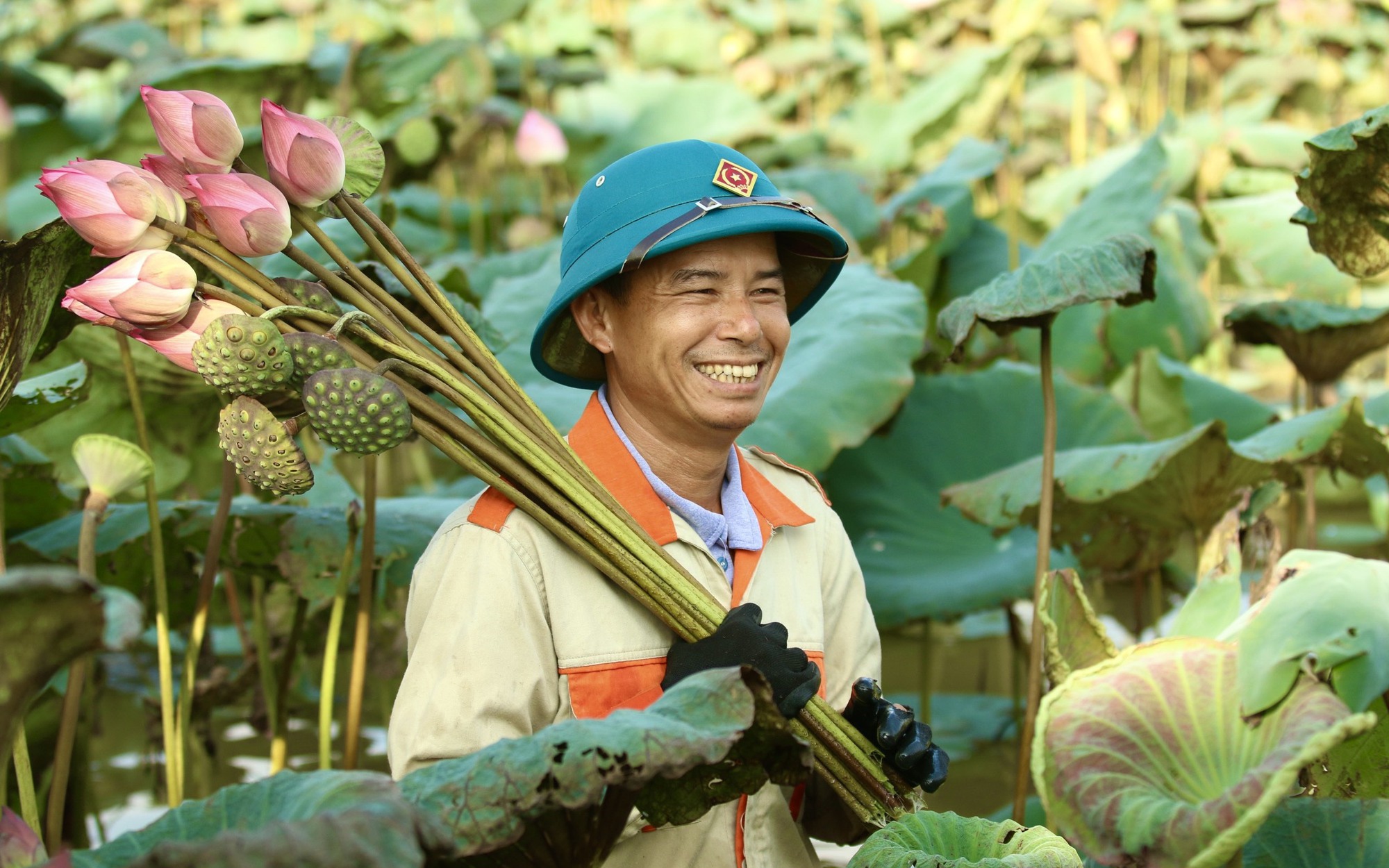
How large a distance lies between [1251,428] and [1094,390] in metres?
0.44

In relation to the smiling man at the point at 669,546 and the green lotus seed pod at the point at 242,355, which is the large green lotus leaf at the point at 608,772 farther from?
the green lotus seed pod at the point at 242,355

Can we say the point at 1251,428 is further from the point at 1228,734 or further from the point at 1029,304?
the point at 1228,734

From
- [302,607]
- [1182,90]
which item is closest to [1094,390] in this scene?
[302,607]

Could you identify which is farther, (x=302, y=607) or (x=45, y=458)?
(x=302, y=607)

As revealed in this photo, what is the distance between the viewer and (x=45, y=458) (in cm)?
197

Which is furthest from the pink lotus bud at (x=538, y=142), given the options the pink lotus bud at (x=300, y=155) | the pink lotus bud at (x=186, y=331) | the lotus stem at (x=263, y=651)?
the pink lotus bud at (x=186, y=331)

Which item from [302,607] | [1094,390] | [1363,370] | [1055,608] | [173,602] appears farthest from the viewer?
[1363,370]

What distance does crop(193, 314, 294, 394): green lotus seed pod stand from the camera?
1.11 meters

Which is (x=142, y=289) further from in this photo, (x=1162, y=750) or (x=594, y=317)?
(x=1162, y=750)

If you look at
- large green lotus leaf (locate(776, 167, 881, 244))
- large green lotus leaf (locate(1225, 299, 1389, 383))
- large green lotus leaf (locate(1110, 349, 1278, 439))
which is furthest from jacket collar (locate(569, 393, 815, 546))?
large green lotus leaf (locate(776, 167, 881, 244))

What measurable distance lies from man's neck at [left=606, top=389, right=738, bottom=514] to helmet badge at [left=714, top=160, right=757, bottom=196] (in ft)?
0.84

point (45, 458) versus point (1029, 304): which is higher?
point (1029, 304)

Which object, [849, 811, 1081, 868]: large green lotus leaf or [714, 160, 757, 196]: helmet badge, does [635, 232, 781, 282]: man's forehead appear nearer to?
[714, 160, 757, 196]: helmet badge

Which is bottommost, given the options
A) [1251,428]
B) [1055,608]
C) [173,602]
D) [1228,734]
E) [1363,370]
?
[1363,370]
